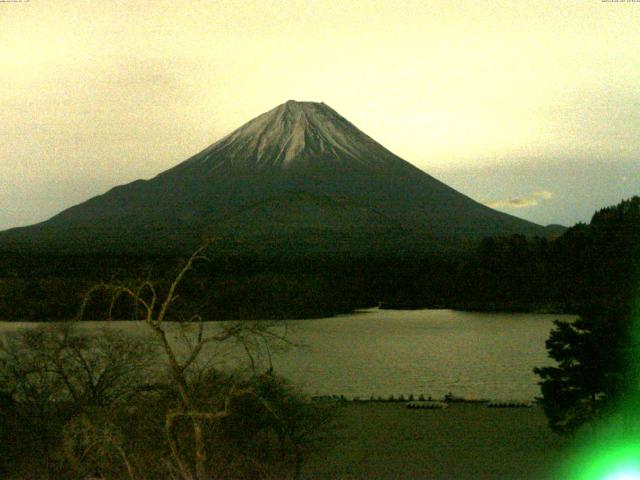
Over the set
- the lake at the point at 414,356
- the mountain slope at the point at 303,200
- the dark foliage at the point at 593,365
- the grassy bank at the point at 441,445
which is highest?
the mountain slope at the point at 303,200

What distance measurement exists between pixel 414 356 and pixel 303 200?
4068 centimetres

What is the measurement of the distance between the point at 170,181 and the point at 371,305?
63.0 ft

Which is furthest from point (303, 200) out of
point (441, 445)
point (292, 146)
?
point (441, 445)

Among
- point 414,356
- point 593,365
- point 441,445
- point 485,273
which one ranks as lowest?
point 414,356

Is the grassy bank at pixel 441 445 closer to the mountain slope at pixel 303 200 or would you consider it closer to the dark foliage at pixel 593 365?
the dark foliage at pixel 593 365

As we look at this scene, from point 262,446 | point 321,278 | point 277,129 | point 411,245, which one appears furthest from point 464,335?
point 277,129

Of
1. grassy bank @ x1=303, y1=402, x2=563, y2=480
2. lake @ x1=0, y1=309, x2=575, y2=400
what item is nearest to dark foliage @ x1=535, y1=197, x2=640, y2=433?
grassy bank @ x1=303, y1=402, x2=563, y2=480

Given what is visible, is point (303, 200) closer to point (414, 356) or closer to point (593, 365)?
point (414, 356)

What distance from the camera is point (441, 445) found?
13.8 meters

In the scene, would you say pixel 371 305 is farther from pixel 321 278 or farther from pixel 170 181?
pixel 170 181

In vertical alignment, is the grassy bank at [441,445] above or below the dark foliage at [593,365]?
below

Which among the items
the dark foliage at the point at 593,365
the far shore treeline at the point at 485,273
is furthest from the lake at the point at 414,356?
the far shore treeline at the point at 485,273

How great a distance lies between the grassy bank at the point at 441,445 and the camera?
38.8 feet

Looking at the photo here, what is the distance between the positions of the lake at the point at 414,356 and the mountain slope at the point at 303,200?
1481 cm
